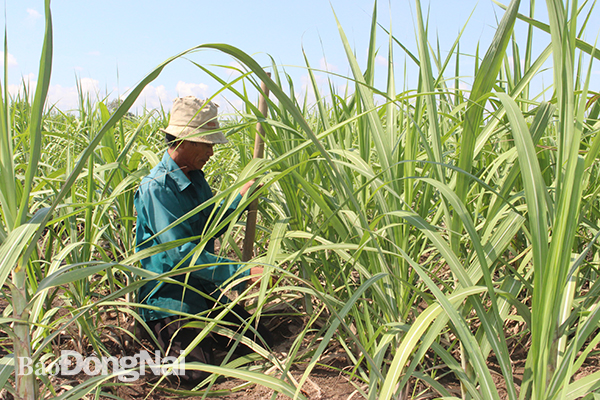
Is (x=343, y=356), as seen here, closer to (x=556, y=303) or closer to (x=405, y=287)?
(x=405, y=287)

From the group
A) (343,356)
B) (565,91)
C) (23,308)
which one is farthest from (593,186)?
(23,308)

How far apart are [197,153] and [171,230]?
0.34 m

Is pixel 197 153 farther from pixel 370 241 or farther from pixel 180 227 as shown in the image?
pixel 370 241

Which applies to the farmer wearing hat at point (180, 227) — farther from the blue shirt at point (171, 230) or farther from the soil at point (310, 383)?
the soil at point (310, 383)

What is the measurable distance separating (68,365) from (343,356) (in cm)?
89

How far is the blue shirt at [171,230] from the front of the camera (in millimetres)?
1425

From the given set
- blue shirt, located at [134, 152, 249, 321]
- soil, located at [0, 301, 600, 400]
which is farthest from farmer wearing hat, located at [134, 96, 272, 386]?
soil, located at [0, 301, 600, 400]

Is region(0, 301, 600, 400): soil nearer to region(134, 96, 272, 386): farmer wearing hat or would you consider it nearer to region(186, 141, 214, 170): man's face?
region(134, 96, 272, 386): farmer wearing hat

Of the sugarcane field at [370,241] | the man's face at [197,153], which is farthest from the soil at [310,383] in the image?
the man's face at [197,153]

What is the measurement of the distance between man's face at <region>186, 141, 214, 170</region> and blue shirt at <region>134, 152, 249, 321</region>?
62 millimetres

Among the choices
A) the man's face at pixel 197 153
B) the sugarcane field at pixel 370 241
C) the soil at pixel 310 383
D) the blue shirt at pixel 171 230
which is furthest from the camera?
the man's face at pixel 197 153

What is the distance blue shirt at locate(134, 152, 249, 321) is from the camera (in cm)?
142

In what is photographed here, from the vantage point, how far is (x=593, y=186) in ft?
3.57

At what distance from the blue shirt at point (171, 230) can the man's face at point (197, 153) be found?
6cm
